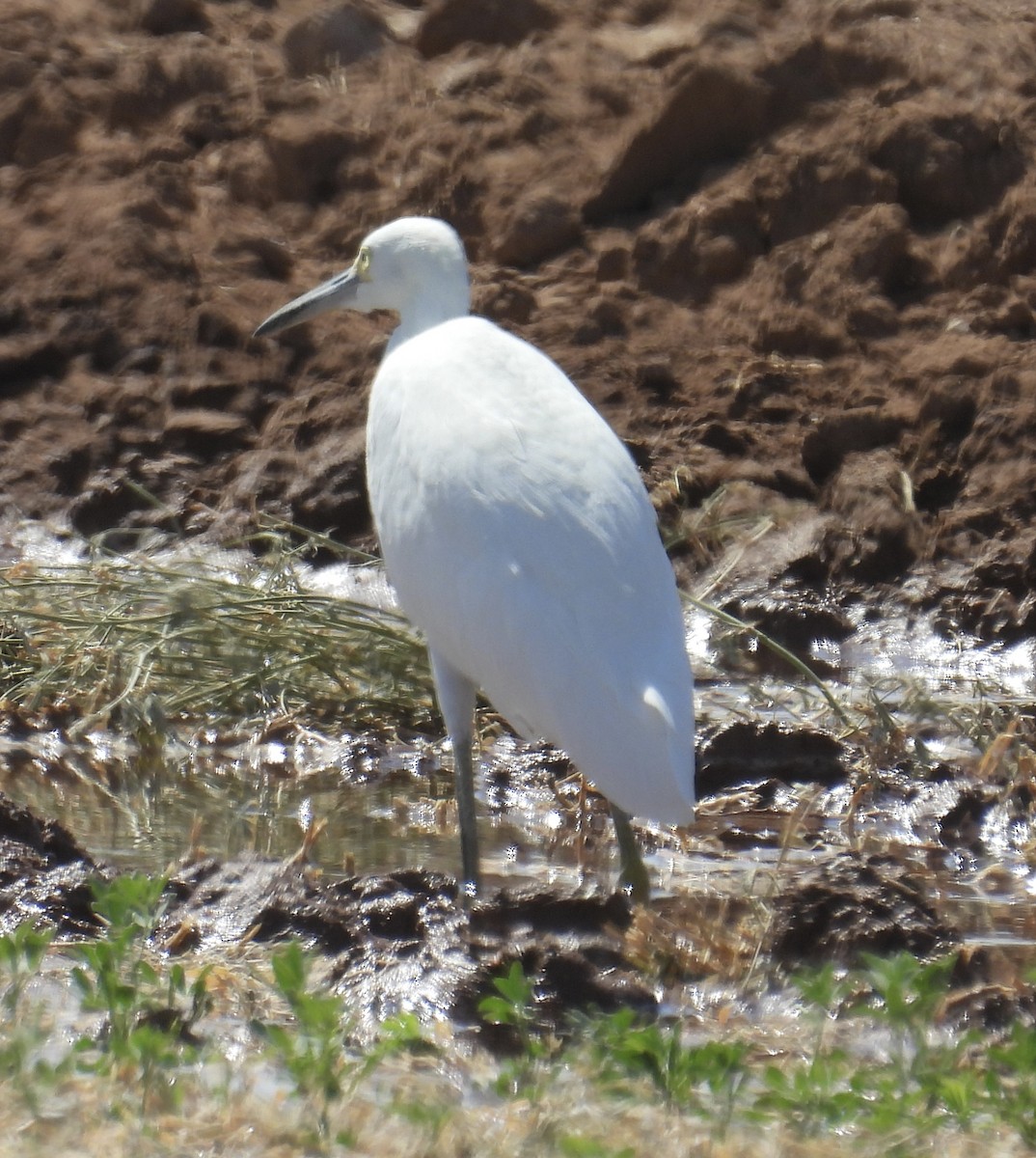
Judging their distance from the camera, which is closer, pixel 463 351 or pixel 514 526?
pixel 514 526

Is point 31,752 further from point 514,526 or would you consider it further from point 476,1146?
point 476,1146

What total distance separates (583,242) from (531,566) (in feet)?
16.3

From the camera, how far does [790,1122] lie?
2.83m

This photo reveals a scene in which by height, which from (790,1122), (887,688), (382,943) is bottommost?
(887,688)

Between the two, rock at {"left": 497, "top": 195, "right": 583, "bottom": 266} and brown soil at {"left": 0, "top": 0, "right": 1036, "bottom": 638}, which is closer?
brown soil at {"left": 0, "top": 0, "right": 1036, "bottom": 638}

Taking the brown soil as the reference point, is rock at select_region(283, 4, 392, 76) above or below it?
above

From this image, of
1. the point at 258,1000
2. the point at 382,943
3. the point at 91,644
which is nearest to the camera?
the point at 258,1000

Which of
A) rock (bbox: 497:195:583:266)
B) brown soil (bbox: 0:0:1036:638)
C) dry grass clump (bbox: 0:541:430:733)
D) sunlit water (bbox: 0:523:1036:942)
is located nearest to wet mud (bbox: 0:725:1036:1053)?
sunlit water (bbox: 0:523:1036:942)

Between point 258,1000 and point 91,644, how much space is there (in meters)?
3.28

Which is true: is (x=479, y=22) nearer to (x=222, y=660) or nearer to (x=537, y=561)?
(x=222, y=660)

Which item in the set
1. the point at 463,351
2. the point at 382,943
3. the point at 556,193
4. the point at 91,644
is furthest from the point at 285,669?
the point at 556,193

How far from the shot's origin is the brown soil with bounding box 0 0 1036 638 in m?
8.02

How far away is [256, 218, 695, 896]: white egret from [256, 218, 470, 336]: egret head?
39cm

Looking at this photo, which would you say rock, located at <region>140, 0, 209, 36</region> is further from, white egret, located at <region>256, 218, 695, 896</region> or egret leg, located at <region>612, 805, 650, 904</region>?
egret leg, located at <region>612, 805, 650, 904</region>
